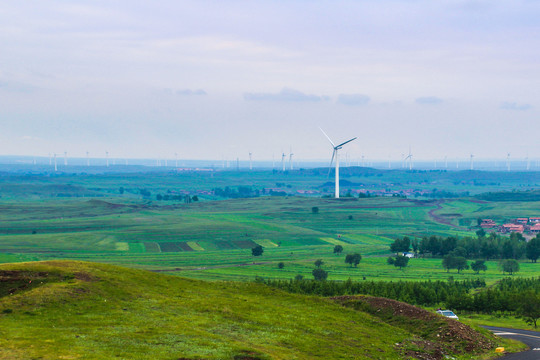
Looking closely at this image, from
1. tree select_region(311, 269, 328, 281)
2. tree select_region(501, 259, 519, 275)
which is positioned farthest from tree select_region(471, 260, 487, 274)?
tree select_region(311, 269, 328, 281)

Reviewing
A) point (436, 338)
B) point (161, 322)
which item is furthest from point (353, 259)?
point (161, 322)

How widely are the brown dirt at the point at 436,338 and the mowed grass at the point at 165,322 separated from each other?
2283 millimetres

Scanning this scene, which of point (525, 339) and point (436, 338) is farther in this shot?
point (525, 339)

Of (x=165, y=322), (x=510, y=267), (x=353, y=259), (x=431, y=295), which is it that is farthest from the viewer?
(x=353, y=259)

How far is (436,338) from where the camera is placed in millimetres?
60094

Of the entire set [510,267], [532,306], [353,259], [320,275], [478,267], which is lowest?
[353,259]

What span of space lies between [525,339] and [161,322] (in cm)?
4192

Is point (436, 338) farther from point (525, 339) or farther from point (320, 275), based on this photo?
point (320, 275)

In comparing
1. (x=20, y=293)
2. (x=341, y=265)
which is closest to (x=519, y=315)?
(x=20, y=293)

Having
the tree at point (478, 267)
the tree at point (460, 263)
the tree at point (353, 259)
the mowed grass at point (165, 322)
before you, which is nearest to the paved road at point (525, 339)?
the mowed grass at point (165, 322)

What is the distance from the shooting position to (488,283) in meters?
154

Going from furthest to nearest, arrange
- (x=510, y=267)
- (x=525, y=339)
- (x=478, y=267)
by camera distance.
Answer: (x=478, y=267)
(x=510, y=267)
(x=525, y=339)

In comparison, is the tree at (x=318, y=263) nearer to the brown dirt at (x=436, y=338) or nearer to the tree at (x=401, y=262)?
the tree at (x=401, y=262)

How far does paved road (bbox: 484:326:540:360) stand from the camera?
5638 centimetres
